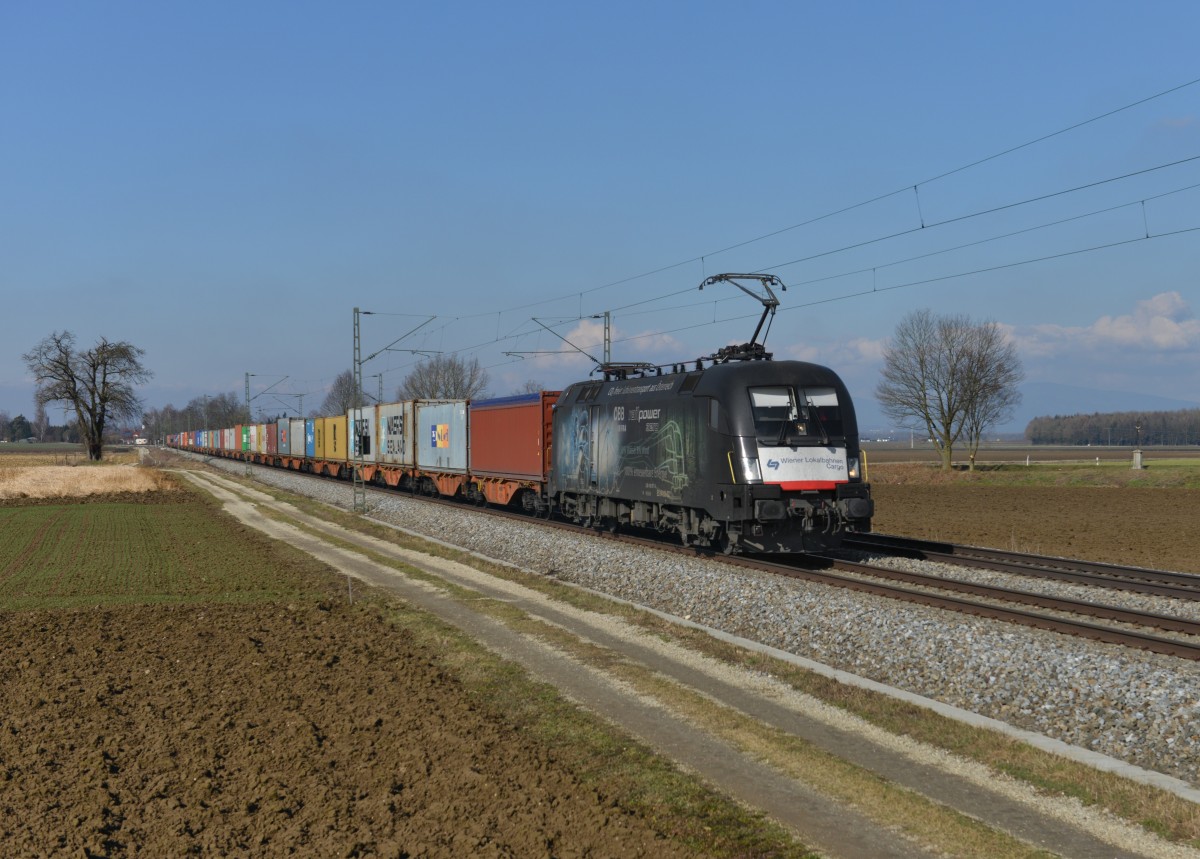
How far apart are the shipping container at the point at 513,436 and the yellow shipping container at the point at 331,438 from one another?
65.6 ft

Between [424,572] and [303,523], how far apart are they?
43.1 feet

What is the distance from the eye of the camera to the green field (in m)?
17.3

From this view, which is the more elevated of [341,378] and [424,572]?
[341,378]

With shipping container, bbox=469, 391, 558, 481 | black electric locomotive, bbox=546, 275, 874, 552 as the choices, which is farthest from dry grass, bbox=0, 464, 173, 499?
black electric locomotive, bbox=546, 275, 874, 552

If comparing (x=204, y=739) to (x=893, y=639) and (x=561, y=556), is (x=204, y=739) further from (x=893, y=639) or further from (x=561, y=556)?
(x=561, y=556)

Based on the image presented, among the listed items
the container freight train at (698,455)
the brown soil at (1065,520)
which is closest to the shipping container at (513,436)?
the container freight train at (698,455)

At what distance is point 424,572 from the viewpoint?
20.0m

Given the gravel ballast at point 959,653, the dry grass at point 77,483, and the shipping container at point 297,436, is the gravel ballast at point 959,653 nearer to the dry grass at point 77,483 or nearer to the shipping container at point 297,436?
the dry grass at point 77,483

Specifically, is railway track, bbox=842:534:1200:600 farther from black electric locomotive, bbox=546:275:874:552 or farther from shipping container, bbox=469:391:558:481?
shipping container, bbox=469:391:558:481

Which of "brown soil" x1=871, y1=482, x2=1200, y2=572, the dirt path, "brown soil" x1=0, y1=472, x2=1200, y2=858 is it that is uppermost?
"brown soil" x1=0, y1=472, x2=1200, y2=858

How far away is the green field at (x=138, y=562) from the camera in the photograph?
1731 centimetres

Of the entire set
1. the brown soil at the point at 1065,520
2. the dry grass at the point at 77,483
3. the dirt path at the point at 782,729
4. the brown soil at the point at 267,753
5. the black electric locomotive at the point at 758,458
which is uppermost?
the black electric locomotive at the point at 758,458

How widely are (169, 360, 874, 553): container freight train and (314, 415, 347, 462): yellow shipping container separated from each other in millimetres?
21380

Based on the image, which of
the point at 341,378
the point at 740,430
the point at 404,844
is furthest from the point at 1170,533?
the point at 341,378
